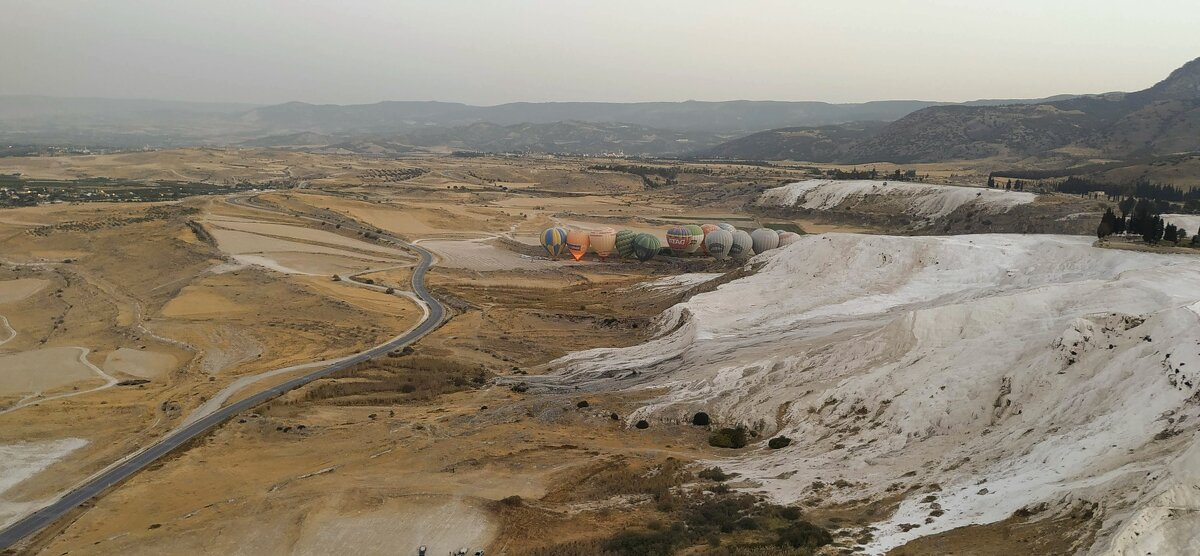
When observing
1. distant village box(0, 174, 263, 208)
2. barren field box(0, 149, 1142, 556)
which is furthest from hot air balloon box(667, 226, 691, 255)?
distant village box(0, 174, 263, 208)

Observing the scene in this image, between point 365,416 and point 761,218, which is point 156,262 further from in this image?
point 761,218

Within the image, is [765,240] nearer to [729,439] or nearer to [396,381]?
[396,381]

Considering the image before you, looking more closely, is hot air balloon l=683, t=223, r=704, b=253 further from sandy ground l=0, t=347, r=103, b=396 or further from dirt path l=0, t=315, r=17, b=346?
dirt path l=0, t=315, r=17, b=346

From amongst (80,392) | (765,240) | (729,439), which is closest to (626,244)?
(765,240)

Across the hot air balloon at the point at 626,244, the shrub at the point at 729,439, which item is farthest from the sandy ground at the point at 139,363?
the hot air balloon at the point at 626,244

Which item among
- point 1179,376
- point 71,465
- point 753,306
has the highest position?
point 1179,376

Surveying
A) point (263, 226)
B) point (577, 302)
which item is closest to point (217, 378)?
point (577, 302)
